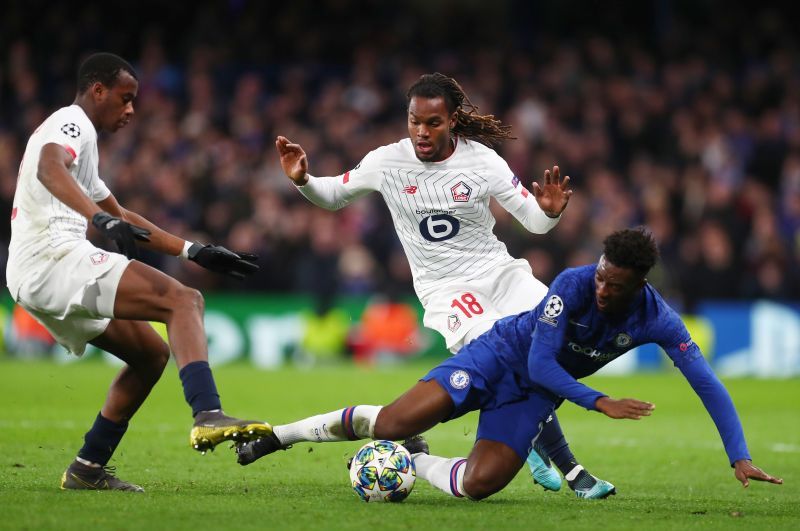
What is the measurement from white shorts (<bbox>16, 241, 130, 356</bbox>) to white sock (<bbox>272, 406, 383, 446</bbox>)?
128cm

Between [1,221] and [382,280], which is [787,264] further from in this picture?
[1,221]

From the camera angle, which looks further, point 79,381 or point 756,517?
point 79,381

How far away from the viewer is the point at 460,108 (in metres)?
7.32

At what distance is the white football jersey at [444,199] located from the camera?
285 inches

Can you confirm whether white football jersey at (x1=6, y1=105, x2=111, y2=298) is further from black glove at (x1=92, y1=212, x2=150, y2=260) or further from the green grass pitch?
the green grass pitch

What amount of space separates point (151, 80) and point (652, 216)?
922cm

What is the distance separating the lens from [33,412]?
1102 cm

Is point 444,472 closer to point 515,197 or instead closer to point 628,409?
point 628,409

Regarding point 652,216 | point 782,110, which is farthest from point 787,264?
point 782,110

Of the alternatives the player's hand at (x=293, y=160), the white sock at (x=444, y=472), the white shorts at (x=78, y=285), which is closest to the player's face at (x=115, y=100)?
the white shorts at (x=78, y=285)

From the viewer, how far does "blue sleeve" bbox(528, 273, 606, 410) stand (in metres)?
6.11

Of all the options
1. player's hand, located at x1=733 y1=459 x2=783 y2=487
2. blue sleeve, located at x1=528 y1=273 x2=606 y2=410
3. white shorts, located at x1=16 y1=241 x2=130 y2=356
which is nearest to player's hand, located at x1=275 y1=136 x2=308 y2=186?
white shorts, located at x1=16 y1=241 x2=130 y2=356

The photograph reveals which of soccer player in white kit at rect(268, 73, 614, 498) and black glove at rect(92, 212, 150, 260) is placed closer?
black glove at rect(92, 212, 150, 260)

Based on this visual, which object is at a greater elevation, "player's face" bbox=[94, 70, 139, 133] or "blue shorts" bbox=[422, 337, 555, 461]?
"player's face" bbox=[94, 70, 139, 133]
